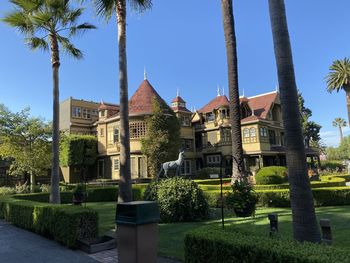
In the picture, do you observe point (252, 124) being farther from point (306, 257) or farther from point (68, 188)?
point (306, 257)

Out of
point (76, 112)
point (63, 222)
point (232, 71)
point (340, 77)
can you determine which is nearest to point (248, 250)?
point (63, 222)

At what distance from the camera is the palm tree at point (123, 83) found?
39.5ft

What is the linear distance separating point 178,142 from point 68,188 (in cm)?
1246

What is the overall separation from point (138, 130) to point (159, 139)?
11.8ft

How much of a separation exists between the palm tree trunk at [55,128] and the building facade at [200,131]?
1973 centimetres

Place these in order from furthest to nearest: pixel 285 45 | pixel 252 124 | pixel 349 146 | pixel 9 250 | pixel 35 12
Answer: pixel 349 146 < pixel 252 124 < pixel 35 12 < pixel 9 250 < pixel 285 45

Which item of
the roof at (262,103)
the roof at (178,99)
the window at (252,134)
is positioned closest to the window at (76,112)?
the roof at (178,99)

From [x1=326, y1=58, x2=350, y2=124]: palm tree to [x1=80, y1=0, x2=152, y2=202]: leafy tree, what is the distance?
2154 inches

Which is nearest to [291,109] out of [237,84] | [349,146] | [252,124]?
[237,84]

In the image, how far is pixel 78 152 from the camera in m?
40.9

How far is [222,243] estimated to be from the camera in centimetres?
497

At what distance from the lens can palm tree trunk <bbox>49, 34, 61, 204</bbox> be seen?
15.3m

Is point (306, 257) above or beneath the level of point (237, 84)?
beneath

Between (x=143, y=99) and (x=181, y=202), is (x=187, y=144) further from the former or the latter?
(x=181, y=202)
